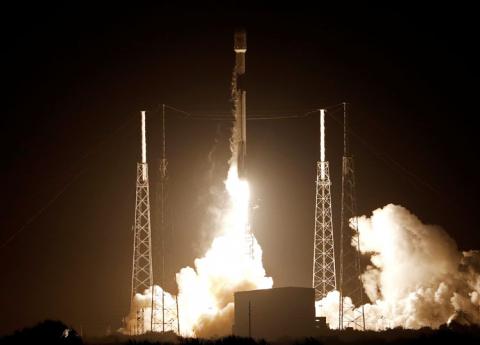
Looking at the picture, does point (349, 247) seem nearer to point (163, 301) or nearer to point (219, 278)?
point (219, 278)

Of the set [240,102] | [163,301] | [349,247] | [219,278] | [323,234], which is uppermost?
[240,102]

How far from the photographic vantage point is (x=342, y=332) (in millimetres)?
69562

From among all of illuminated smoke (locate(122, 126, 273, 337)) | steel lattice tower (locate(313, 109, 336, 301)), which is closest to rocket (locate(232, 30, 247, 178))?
illuminated smoke (locate(122, 126, 273, 337))

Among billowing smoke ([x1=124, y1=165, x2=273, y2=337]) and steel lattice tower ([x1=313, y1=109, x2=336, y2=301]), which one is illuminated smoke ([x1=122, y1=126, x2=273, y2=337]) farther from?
steel lattice tower ([x1=313, y1=109, x2=336, y2=301])

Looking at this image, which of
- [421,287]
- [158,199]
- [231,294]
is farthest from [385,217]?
[158,199]

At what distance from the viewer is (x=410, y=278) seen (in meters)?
80.2

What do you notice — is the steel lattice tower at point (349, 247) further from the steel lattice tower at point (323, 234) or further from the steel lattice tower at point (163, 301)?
the steel lattice tower at point (163, 301)

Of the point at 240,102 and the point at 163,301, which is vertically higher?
the point at 240,102

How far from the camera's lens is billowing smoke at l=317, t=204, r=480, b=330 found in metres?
77.6

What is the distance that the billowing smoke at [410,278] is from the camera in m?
77.6

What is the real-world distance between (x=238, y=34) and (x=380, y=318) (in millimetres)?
18697

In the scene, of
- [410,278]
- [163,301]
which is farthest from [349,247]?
[163,301]

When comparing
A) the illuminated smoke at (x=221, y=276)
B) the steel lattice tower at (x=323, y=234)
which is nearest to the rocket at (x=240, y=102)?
the illuminated smoke at (x=221, y=276)

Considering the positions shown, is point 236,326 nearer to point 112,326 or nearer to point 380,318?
point 380,318
